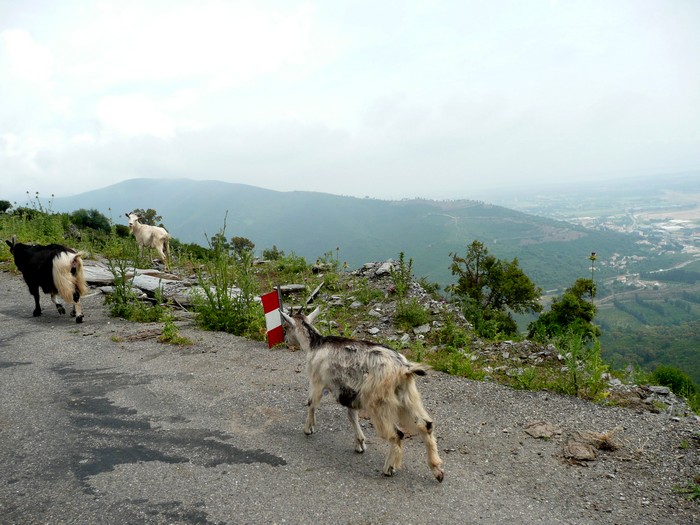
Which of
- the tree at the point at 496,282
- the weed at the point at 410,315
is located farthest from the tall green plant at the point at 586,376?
the tree at the point at 496,282

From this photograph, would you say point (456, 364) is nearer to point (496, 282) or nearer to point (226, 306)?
point (226, 306)

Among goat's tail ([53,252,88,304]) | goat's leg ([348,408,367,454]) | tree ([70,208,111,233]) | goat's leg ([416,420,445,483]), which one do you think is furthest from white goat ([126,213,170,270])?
goat's leg ([416,420,445,483])

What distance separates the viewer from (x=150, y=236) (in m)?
17.4

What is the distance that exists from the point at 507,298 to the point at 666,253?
12273 cm

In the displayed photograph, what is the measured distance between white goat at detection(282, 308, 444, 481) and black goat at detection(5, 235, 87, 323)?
8.76 m

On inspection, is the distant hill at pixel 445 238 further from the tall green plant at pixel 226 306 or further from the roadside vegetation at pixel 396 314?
the tall green plant at pixel 226 306

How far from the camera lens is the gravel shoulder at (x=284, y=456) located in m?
4.47

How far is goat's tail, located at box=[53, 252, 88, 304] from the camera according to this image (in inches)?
423

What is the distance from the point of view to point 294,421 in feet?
21.0

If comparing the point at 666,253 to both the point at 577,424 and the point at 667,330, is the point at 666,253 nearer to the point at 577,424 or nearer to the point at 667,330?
the point at 667,330

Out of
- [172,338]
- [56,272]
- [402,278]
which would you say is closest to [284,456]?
[172,338]

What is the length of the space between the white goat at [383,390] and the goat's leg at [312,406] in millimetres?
278

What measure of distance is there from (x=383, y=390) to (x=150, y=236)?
1550cm

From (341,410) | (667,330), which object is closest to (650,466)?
(341,410)
